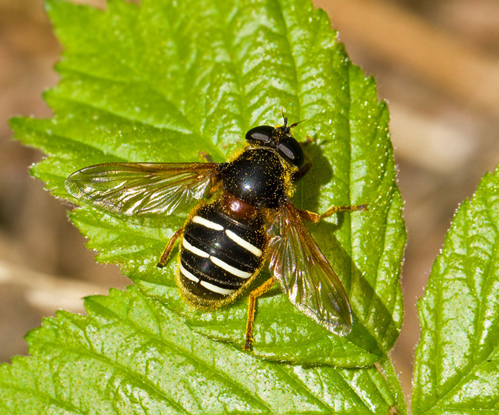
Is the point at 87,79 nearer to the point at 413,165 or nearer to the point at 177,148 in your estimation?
the point at 177,148

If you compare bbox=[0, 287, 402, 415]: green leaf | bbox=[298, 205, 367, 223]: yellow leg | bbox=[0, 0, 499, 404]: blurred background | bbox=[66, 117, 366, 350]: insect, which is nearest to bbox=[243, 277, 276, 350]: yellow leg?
bbox=[66, 117, 366, 350]: insect

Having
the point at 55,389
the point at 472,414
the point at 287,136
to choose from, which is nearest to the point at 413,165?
the point at 287,136

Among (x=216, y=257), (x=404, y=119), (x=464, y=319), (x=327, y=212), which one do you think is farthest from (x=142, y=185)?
(x=404, y=119)

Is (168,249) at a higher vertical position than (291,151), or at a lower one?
lower

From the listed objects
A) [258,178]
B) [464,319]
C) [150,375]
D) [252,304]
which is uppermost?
[258,178]

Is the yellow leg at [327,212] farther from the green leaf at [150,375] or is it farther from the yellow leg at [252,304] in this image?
the green leaf at [150,375]

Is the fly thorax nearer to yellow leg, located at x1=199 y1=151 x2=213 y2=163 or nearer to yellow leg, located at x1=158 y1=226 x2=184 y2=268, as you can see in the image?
yellow leg, located at x1=199 y1=151 x2=213 y2=163

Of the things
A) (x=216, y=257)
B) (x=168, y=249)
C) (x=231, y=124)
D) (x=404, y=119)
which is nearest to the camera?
(x=216, y=257)

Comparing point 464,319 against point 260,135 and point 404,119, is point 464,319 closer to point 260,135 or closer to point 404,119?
point 260,135
